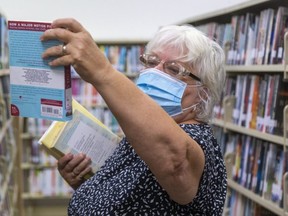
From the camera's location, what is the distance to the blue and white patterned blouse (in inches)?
42.6

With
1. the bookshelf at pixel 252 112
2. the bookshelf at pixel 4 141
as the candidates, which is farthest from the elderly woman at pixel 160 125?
the bookshelf at pixel 4 141

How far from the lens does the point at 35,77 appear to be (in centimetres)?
96

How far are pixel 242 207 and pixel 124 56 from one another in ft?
6.68

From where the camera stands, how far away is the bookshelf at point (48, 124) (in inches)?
156

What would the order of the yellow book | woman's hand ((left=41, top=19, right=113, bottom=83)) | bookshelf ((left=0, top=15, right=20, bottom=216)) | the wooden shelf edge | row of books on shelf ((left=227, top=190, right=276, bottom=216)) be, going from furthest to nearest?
bookshelf ((left=0, top=15, right=20, bottom=216)) → row of books on shelf ((left=227, top=190, right=276, bottom=216)) → the wooden shelf edge → the yellow book → woman's hand ((left=41, top=19, right=113, bottom=83))

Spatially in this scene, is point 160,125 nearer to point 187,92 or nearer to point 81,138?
point 187,92

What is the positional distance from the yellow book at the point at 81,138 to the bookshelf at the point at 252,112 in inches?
26.7

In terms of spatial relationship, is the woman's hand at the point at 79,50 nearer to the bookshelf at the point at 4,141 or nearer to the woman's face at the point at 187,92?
the woman's face at the point at 187,92

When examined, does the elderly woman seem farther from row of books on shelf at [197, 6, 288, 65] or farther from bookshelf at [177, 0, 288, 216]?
row of books on shelf at [197, 6, 288, 65]

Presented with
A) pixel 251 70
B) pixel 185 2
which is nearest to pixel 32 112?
pixel 251 70

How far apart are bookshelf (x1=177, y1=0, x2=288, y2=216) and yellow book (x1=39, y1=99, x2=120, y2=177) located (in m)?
0.68

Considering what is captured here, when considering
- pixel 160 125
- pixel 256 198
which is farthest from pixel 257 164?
pixel 160 125


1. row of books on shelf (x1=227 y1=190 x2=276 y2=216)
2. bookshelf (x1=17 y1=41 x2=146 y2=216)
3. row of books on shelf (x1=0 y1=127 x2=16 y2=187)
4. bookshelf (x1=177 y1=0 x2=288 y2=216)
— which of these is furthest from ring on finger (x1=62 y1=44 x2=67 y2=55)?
bookshelf (x1=17 y1=41 x2=146 y2=216)

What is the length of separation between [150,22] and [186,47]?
315cm
